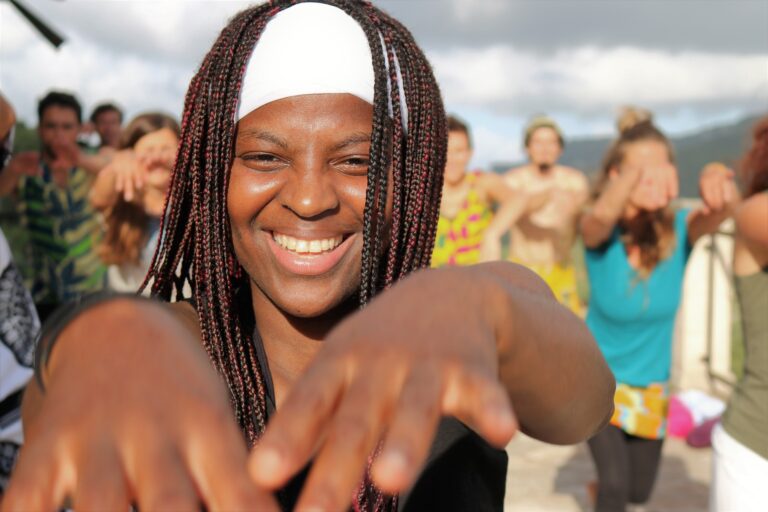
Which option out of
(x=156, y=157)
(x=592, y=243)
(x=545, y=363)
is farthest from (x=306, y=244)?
(x=156, y=157)

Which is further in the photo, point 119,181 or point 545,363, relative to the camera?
point 119,181

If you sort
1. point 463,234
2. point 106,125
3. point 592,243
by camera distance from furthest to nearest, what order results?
point 106,125
point 463,234
point 592,243

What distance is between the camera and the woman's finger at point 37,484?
2.27 feet

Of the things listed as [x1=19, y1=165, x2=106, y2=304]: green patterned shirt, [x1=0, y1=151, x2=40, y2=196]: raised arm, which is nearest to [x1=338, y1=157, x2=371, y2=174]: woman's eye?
[x1=19, y1=165, x2=106, y2=304]: green patterned shirt

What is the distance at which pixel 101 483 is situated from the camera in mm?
694

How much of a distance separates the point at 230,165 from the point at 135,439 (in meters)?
A: 1.00

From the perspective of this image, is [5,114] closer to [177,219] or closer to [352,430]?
[177,219]

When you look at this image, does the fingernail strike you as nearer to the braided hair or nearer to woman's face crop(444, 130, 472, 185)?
the braided hair

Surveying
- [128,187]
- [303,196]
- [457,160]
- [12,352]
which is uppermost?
[303,196]

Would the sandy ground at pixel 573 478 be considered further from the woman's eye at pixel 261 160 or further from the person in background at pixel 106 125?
the person in background at pixel 106 125

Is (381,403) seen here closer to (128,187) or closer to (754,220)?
(754,220)

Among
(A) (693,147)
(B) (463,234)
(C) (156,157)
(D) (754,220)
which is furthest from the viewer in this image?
(A) (693,147)

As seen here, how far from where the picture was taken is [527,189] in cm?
702

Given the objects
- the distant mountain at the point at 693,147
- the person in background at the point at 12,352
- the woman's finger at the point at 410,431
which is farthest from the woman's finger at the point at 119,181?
the distant mountain at the point at 693,147
